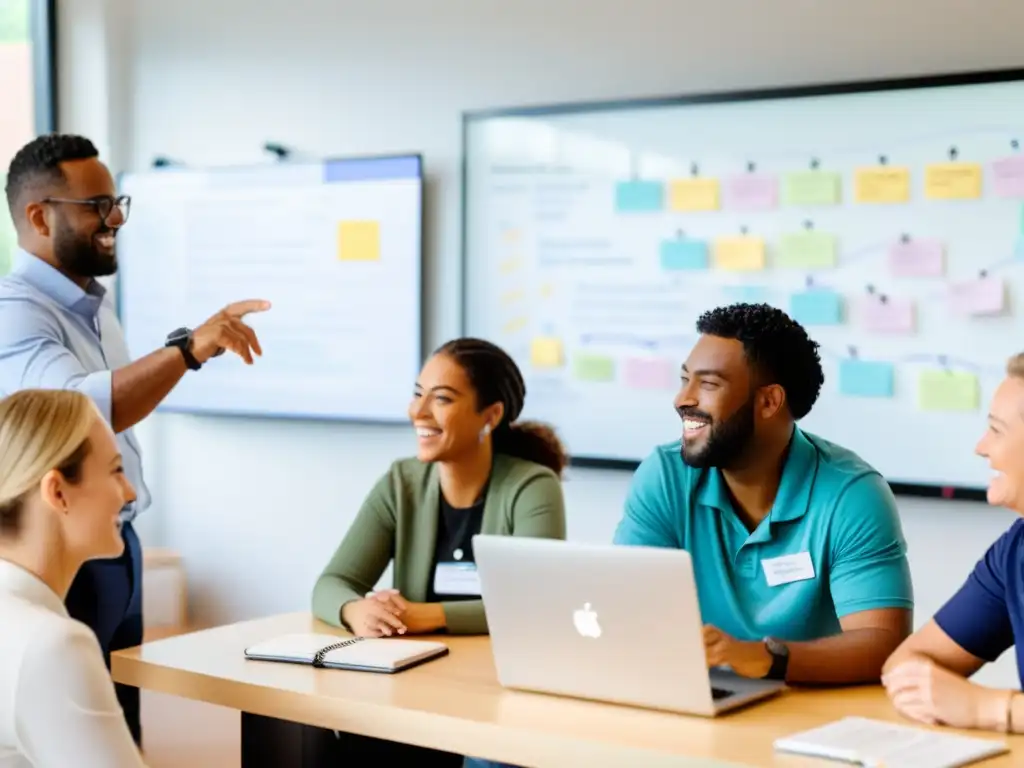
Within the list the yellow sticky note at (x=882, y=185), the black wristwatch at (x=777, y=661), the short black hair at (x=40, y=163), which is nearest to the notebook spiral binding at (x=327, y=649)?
the black wristwatch at (x=777, y=661)

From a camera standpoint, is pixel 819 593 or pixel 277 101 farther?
pixel 277 101

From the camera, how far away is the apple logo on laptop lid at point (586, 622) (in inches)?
78.5

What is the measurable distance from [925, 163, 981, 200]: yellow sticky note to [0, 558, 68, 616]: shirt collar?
8.12ft

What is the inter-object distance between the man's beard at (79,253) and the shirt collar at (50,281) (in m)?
0.03

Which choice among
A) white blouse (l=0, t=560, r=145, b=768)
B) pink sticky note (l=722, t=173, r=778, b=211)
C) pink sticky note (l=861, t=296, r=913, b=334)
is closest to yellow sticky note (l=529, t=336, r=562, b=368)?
pink sticky note (l=722, t=173, r=778, b=211)

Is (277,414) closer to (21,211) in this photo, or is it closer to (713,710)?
(21,211)

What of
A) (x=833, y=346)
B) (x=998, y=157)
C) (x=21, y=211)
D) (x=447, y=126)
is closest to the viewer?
(x=21, y=211)

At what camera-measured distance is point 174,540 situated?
4918 mm

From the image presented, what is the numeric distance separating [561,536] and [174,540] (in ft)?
8.18

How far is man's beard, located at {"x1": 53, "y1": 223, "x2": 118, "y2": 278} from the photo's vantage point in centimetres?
307

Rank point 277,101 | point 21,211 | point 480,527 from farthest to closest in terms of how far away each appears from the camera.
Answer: point 277,101 < point 21,211 < point 480,527

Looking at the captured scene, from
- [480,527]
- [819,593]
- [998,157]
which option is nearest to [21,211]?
[480,527]

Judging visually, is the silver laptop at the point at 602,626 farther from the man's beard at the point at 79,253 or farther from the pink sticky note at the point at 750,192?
the pink sticky note at the point at 750,192

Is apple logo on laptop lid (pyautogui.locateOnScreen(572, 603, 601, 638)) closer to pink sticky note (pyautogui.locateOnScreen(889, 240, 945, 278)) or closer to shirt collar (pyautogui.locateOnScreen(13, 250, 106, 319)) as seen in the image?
shirt collar (pyautogui.locateOnScreen(13, 250, 106, 319))
